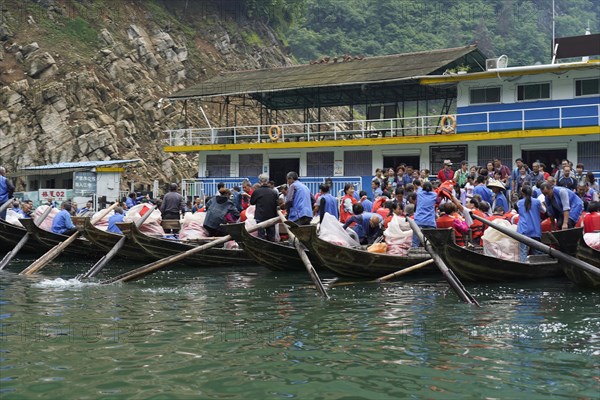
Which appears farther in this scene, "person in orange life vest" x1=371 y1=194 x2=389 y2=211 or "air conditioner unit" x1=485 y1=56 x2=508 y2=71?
"air conditioner unit" x1=485 y1=56 x2=508 y2=71

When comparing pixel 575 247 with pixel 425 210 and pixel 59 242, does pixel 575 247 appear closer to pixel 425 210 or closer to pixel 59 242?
pixel 425 210

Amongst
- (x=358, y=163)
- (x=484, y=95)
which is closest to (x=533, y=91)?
(x=484, y=95)

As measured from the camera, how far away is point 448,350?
9.20 metres

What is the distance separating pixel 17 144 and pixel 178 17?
18163 mm

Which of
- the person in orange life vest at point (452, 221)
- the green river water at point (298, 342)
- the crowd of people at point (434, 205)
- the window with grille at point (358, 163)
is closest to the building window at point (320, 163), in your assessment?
the window with grille at point (358, 163)

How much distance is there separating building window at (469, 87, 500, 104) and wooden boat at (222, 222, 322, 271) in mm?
12822

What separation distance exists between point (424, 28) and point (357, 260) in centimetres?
7391

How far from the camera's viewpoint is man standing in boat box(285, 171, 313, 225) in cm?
1708

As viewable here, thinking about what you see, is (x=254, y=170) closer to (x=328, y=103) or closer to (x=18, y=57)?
(x=328, y=103)

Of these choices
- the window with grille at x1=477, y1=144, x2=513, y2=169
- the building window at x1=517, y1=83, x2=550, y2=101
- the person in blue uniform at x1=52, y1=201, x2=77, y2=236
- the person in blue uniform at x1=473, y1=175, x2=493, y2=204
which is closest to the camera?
the person in blue uniform at x1=473, y1=175, x2=493, y2=204

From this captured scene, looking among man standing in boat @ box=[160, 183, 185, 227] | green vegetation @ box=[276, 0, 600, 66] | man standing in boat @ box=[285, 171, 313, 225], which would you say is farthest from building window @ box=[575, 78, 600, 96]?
green vegetation @ box=[276, 0, 600, 66]

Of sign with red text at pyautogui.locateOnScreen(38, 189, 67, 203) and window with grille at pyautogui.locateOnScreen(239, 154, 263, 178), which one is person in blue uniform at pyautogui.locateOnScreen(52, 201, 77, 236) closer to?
sign with red text at pyautogui.locateOnScreen(38, 189, 67, 203)

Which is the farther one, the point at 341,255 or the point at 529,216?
the point at 341,255

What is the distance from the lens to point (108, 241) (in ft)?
63.0
